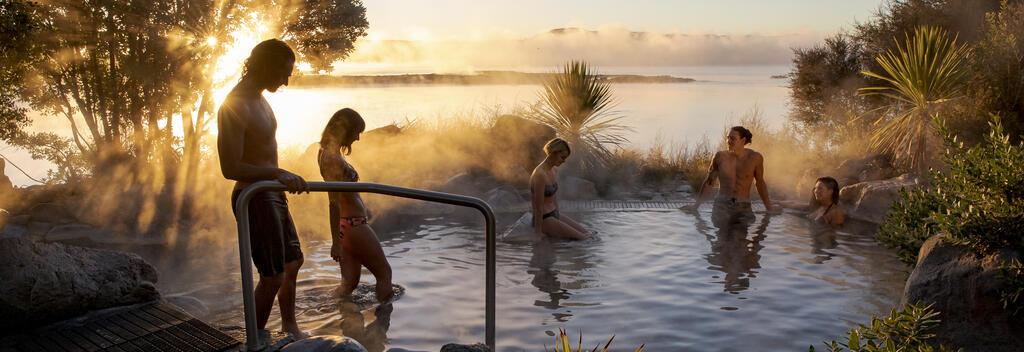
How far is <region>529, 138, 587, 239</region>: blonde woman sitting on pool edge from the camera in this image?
8031 mm

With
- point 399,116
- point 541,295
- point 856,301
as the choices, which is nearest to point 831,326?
point 856,301

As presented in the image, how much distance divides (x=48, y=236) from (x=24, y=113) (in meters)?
2.83

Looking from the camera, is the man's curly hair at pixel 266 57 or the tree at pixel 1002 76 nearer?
the man's curly hair at pixel 266 57

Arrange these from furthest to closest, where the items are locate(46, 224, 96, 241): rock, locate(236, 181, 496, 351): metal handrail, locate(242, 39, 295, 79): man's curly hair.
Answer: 1. locate(46, 224, 96, 241): rock
2. locate(242, 39, 295, 79): man's curly hair
3. locate(236, 181, 496, 351): metal handrail

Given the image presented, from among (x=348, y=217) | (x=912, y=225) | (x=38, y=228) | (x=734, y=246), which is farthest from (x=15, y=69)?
(x=912, y=225)

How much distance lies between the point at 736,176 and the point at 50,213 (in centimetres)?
882

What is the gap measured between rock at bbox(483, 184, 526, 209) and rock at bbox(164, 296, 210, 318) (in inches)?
226

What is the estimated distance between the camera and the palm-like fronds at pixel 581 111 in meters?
14.1

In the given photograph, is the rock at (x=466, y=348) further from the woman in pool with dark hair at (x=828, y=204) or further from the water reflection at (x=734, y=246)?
the woman in pool with dark hair at (x=828, y=204)

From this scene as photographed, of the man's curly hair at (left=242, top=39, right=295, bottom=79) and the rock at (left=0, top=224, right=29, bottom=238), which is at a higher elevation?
the man's curly hair at (left=242, top=39, right=295, bottom=79)

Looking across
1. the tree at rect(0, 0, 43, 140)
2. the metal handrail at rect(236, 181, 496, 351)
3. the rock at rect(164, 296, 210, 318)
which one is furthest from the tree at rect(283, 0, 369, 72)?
the metal handrail at rect(236, 181, 496, 351)

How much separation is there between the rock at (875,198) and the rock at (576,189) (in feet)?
13.0

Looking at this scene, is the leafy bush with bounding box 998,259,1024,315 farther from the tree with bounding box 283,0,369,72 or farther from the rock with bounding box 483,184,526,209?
the tree with bounding box 283,0,369,72

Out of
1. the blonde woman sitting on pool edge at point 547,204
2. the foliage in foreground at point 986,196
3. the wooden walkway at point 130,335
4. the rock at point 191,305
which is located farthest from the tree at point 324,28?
the foliage in foreground at point 986,196
